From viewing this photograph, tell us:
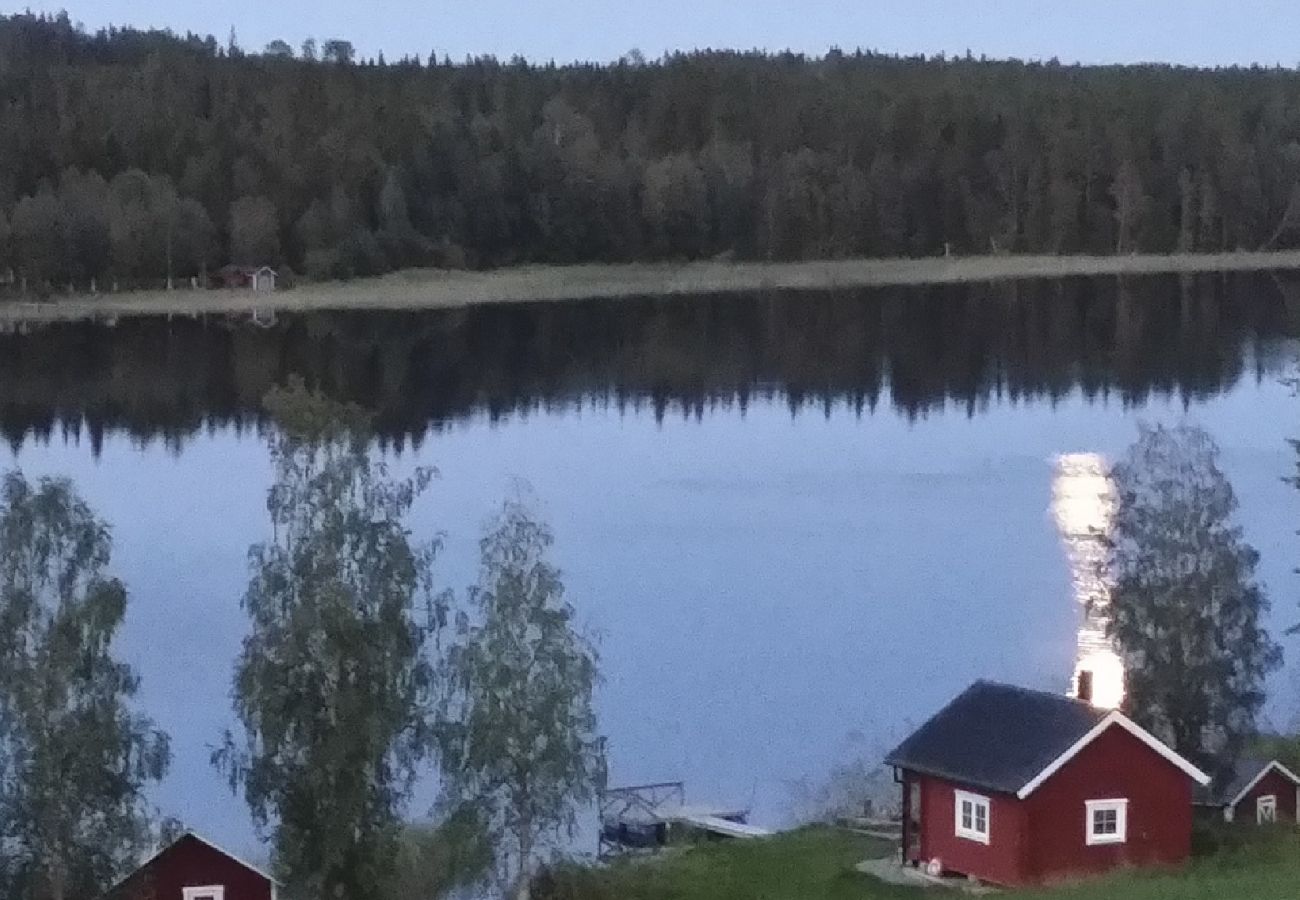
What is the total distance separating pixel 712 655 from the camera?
24.3 metres

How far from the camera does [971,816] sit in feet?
51.5

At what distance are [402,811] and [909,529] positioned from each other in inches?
648

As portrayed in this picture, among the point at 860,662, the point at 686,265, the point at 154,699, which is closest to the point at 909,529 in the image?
the point at 860,662

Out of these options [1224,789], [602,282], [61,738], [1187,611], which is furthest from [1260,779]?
[602,282]

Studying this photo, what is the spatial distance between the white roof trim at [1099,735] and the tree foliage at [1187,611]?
1.17m

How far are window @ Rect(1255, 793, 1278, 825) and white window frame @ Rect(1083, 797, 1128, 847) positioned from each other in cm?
198

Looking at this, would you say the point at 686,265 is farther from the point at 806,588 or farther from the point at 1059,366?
the point at 806,588

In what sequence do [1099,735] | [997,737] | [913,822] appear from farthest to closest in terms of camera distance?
1. [913,822]
2. [997,737]
3. [1099,735]

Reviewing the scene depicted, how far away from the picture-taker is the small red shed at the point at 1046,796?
15.4 meters

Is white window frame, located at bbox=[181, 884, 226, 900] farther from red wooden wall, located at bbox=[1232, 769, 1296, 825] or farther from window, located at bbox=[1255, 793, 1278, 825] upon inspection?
window, located at bbox=[1255, 793, 1278, 825]

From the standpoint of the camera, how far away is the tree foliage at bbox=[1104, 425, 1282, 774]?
16656 mm

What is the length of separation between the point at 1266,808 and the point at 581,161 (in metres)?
61.0

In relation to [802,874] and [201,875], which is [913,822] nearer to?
[802,874]

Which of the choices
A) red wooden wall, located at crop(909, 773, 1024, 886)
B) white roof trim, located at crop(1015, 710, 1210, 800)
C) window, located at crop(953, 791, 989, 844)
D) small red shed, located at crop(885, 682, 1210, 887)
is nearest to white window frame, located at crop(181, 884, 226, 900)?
small red shed, located at crop(885, 682, 1210, 887)
